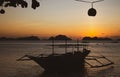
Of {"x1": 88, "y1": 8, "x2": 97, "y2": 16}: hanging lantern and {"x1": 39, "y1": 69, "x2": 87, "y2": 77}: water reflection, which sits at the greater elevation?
{"x1": 88, "y1": 8, "x2": 97, "y2": 16}: hanging lantern

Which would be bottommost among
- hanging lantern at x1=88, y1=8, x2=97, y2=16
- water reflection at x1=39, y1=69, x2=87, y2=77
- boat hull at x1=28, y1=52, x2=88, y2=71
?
water reflection at x1=39, y1=69, x2=87, y2=77

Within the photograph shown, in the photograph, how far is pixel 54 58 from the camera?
27078 millimetres

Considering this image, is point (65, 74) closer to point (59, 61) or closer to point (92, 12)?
point (59, 61)

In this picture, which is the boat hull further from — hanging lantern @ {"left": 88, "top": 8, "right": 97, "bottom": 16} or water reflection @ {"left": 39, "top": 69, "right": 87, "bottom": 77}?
hanging lantern @ {"left": 88, "top": 8, "right": 97, "bottom": 16}

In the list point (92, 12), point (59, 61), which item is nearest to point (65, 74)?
point (59, 61)

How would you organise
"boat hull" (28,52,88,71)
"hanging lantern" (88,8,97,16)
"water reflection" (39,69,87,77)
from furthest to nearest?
"water reflection" (39,69,87,77) → "boat hull" (28,52,88,71) → "hanging lantern" (88,8,97,16)

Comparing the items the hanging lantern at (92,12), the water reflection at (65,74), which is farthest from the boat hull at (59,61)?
the hanging lantern at (92,12)

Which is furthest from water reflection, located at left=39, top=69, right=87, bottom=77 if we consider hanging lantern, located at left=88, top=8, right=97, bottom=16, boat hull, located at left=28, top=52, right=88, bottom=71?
hanging lantern, located at left=88, top=8, right=97, bottom=16

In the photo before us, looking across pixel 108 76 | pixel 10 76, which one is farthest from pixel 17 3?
pixel 108 76

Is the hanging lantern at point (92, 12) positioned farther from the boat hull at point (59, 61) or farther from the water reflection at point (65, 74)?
the water reflection at point (65, 74)

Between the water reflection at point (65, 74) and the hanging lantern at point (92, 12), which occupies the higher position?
the hanging lantern at point (92, 12)

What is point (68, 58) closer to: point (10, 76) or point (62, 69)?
point (62, 69)

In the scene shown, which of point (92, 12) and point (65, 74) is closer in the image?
point (92, 12)

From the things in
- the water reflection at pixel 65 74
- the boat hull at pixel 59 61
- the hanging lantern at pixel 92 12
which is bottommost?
the water reflection at pixel 65 74
